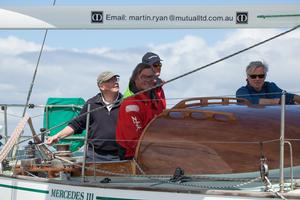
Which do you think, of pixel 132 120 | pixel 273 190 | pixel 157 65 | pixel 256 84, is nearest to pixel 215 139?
pixel 132 120

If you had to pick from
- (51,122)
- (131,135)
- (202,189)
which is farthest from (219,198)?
(51,122)

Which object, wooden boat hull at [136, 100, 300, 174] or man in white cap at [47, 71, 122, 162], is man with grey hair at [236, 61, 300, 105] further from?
man in white cap at [47, 71, 122, 162]

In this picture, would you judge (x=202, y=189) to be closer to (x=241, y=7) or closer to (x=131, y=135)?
(x=131, y=135)

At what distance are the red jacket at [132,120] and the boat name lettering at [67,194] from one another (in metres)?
0.63

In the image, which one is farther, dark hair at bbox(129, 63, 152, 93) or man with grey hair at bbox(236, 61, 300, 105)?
man with grey hair at bbox(236, 61, 300, 105)

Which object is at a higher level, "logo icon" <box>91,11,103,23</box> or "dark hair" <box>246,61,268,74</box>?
"logo icon" <box>91,11,103,23</box>

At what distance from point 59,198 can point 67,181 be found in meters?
0.15

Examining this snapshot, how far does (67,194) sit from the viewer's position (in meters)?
5.74

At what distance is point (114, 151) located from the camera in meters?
6.54

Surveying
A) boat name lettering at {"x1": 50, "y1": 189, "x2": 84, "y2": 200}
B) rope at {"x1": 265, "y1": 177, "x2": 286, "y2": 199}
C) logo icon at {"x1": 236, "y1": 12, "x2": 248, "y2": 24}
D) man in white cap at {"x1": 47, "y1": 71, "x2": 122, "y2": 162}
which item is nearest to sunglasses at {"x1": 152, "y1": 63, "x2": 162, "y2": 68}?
man in white cap at {"x1": 47, "y1": 71, "x2": 122, "y2": 162}

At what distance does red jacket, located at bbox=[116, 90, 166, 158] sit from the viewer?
240 inches

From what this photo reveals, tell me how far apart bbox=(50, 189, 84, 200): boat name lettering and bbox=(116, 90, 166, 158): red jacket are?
0.63 m

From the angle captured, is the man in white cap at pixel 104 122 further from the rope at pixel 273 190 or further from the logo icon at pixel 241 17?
the rope at pixel 273 190

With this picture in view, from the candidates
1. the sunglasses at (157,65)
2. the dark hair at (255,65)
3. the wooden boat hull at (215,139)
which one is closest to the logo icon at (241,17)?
the wooden boat hull at (215,139)
